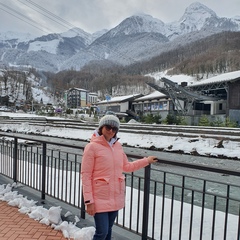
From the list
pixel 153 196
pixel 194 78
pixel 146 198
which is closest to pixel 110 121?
pixel 146 198

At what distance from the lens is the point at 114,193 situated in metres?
2.08

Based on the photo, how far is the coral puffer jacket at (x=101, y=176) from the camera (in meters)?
1.99

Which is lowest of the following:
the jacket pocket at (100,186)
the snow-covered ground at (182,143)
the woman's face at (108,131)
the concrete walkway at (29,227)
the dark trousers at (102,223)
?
the snow-covered ground at (182,143)

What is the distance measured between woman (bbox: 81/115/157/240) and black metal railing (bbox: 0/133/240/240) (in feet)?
2.01

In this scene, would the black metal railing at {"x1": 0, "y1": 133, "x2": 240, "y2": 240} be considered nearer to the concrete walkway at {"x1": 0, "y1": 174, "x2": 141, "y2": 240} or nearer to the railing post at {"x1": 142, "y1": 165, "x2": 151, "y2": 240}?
the railing post at {"x1": 142, "y1": 165, "x2": 151, "y2": 240}

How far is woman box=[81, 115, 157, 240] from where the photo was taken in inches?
78.5

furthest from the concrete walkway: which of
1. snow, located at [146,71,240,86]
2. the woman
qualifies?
snow, located at [146,71,240,86]

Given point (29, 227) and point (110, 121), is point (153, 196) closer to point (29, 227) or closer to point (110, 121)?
point (29, 227)

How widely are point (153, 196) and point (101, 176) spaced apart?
2720mm

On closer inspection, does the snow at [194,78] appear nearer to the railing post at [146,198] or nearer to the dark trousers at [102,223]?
the railing post at [146,198]

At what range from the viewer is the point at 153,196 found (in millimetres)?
4441

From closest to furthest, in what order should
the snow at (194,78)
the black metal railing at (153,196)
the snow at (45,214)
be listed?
1. the black metal railing at (153,196)
2. the snow at (45,214)
3. the snow at (194,78)

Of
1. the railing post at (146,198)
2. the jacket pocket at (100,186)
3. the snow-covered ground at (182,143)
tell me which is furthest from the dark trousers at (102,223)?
the snow-covered ground at (182,143)

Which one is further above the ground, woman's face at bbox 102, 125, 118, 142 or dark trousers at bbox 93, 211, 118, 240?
woman's face at bbox 102, 125, 118, 142
